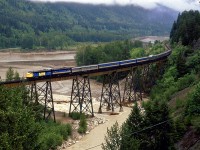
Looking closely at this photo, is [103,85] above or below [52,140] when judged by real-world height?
above

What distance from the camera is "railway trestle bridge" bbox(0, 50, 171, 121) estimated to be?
42384 mm

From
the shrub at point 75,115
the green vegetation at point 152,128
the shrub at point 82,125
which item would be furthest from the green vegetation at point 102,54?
the green vegetation at point 152,128

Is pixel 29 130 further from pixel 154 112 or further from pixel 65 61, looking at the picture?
pixel 65 61

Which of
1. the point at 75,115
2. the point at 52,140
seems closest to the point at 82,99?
the point at 75,115

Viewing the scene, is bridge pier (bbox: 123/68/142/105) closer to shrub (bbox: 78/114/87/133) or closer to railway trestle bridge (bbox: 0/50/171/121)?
railway trestle bridge (bbox: 0/50/171/121)

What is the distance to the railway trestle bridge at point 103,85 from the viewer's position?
42.4 metres

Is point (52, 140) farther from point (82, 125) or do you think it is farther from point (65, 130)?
point (82, 125)

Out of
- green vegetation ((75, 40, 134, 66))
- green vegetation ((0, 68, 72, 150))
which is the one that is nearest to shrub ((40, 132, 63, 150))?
green vegetation ((0, 68, 72, 150))

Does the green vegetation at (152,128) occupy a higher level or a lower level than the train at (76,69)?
lower

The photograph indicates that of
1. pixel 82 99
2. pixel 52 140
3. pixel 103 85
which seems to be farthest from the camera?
pixel 103 85

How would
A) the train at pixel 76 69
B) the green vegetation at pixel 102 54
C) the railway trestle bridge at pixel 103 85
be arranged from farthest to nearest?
the green vegetation at pixel 102 54
the railway trestle bridge at pixel 103 85
the train at pixel 76 69

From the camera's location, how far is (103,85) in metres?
49.4

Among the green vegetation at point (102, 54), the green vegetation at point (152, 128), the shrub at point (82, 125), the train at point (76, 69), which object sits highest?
the train at point (76, 69)

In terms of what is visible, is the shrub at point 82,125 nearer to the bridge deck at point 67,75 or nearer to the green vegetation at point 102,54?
the bridge deck at point 67,75
